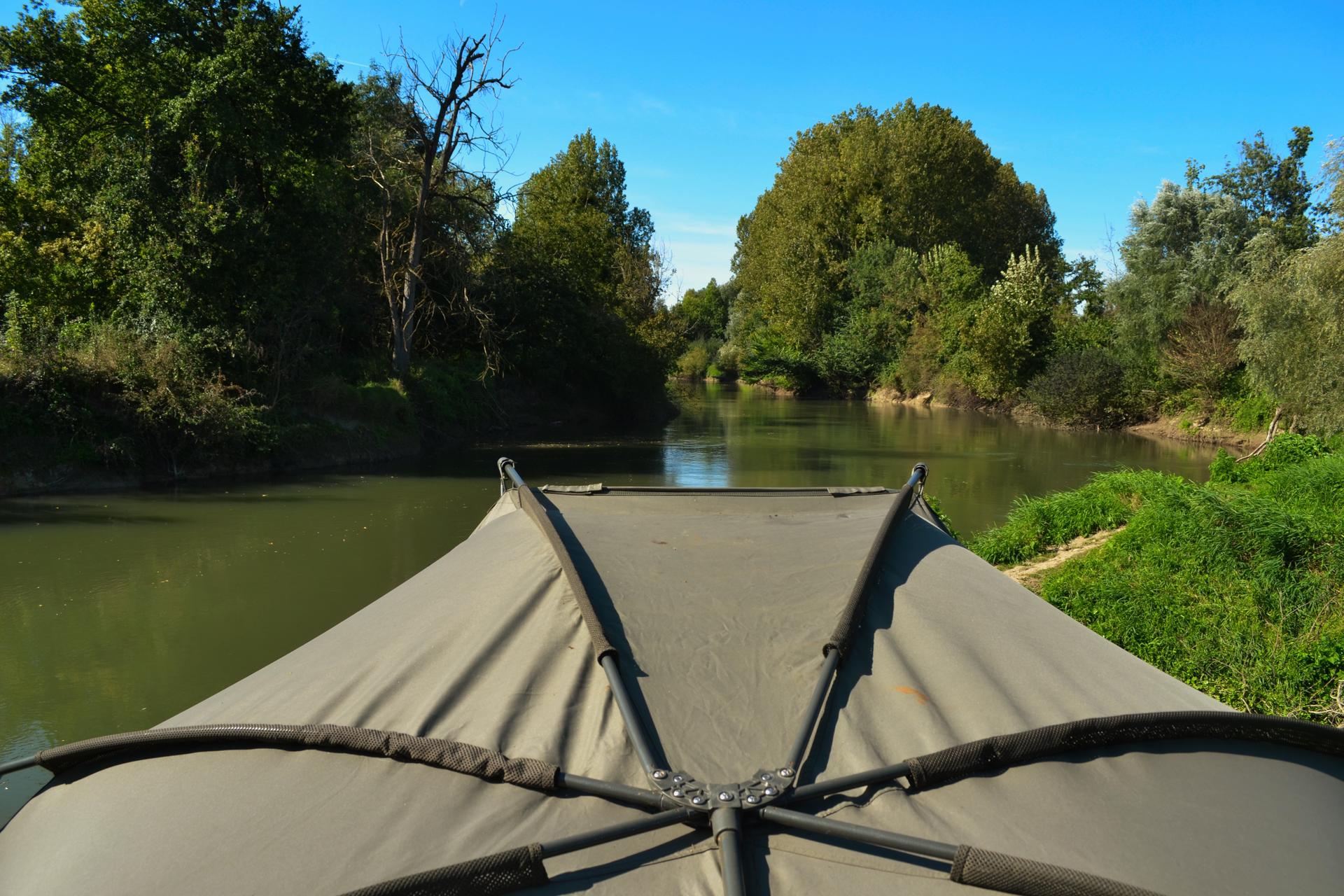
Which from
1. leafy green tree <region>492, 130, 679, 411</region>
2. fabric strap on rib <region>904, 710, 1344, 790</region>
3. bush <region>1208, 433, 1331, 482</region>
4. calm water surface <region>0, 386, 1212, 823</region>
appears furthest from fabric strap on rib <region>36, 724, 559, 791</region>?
leafy green tree <region>492, 130, 679, 411</region>

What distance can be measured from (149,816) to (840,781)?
1503 mm

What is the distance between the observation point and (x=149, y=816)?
201 cm

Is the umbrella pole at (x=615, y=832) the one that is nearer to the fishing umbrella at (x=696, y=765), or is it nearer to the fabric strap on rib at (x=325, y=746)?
the fishing umbrella at (x=696, y=765)

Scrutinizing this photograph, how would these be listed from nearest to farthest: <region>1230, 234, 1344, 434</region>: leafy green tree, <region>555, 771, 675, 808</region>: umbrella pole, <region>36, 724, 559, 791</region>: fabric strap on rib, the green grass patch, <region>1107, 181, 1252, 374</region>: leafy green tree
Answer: <region>555, 771, 675, 808</region>: umbrella pole → <region>36, 724, 559, 791</region>: fabric strap on rib → the green grass patch → <region>1230, 234, 1344, 434</region>: leafy green tree → <region>1107, 181, 1252, 374</region>: leafy green tree

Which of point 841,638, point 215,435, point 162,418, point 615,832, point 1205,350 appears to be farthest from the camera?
point 1205,350

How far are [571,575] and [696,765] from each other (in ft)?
3.01

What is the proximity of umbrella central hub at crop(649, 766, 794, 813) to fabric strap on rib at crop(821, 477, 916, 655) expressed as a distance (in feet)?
1.85

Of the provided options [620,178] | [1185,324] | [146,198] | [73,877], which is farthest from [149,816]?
[620,178]

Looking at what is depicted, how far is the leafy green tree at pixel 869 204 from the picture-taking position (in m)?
44.9

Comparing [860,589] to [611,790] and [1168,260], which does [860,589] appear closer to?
[611,790]

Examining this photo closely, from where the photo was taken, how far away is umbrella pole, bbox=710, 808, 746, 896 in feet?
5.52

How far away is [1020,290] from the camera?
3612cm

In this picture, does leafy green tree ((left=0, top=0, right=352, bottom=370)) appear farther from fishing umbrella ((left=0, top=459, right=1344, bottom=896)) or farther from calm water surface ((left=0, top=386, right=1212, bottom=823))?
fishing umbrella ((left=0, top=459, right=1344, bottom=896))

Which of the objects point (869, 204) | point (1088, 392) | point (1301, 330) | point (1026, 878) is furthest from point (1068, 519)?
point (869, 204)
